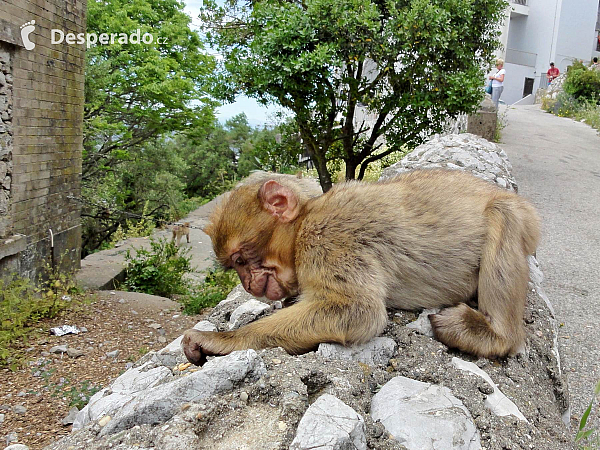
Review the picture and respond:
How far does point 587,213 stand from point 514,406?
29.8 ft

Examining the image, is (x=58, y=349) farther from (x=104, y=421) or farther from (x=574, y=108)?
(x=574, y=108)

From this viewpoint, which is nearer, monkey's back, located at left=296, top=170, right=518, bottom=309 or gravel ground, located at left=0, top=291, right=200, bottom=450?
monkey's back, located at left=296, top=170, right=518, bottom=309

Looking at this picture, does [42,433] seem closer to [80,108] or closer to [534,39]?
[80,108]

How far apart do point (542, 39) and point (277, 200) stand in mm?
34630

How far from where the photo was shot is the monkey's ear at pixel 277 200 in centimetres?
272

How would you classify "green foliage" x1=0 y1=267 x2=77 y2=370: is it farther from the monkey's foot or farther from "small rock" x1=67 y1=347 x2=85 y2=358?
A: the monkey's foot

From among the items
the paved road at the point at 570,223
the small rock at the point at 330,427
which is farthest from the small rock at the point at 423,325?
the paved road at the point at 570,223

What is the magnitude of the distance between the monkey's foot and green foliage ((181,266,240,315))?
18.7 ft

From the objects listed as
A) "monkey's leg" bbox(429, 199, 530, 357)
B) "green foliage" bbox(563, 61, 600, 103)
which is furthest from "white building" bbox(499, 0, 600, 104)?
"monkey's leg" bbox(429, 199, 530, 357)

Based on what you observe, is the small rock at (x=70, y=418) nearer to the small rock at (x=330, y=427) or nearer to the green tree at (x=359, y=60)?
the small rock at (x=330, y=427)

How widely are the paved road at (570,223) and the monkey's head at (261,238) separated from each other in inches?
97.1

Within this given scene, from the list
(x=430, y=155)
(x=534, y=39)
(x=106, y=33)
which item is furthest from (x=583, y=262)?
(x=534, y=39)

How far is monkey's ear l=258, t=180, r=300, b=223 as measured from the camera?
107 inches

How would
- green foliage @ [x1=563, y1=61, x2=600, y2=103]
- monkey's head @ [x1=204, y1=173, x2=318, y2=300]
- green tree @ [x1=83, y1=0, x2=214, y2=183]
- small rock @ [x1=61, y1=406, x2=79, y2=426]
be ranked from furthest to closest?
1. green foliage @ [x1=563, y1=61, x2=600, y2=103]
2. green tree @ [x1=83, y1=0, x2=214, y2=183]
3. small rock @ [x1=61, y1=406, x2=79, y2=426]
4. monkey's head @ [x1=204, y1=173, x2=318, y2=300]
